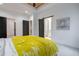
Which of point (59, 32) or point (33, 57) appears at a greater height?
point (59, 32)

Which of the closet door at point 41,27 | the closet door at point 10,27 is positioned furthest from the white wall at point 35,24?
the closet door at point 10,27

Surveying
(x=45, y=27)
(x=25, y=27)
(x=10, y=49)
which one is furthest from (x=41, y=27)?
(x=10, y=49)

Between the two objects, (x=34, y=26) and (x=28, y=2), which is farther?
(x=34, y=26)

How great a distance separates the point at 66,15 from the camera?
111cm

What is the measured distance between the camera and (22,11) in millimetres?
1177

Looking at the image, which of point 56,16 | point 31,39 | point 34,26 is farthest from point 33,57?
point 56,16

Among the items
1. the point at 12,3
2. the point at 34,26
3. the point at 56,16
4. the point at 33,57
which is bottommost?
the point at 33,57

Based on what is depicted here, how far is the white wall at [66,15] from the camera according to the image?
1.07 metres

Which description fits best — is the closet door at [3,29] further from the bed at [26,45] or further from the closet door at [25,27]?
the closet door at [25,27]

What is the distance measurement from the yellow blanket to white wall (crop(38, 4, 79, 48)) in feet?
0.39

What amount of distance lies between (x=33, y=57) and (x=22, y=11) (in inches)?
21.0

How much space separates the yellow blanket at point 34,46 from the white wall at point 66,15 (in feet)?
0.39

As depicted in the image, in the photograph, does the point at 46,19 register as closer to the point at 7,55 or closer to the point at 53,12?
the point at 53,12

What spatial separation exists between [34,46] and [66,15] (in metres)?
0.48
